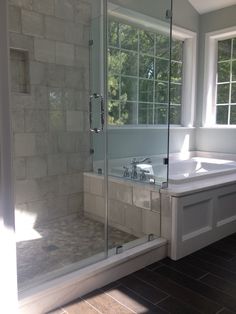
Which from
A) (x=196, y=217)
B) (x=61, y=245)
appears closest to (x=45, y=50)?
(x=61, y=245)

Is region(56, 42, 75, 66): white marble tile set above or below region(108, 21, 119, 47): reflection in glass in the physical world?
below

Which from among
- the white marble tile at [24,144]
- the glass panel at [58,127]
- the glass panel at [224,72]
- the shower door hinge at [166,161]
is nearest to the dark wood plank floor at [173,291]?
the glass panel at [58,127]

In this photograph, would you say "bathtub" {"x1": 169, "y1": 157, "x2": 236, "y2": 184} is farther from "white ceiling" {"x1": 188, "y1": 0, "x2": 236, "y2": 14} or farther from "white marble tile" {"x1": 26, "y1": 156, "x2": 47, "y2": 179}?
"white ceiling" {"x1": 188, "y1": 0, "x2": 236, "y2": 14}

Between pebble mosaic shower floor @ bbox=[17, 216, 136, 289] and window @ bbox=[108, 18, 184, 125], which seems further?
window @ bbox=[108, 18, 184, 125]

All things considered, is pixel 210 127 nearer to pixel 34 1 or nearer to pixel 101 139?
pixel 101 139

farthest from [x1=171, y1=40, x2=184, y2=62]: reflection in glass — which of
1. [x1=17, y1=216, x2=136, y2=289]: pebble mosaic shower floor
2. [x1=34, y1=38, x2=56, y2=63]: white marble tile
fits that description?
[x1=17, y1=216, x2=136, y2=289]: pebble mosaic shower floor

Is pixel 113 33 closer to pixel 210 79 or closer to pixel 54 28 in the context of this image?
pixel 54 28

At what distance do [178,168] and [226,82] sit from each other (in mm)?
1380

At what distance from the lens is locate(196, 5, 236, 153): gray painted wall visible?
12.5 feet

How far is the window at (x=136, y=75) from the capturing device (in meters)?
3.23

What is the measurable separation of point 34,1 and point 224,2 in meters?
2.36

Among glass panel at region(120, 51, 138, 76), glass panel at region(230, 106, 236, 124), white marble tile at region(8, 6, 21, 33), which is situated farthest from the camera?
glass panel at region(230, 106, 236, 124)

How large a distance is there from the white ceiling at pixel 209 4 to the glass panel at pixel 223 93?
0.99 meters

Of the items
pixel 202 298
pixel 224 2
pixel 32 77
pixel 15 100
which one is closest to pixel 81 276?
pixel 202 298
